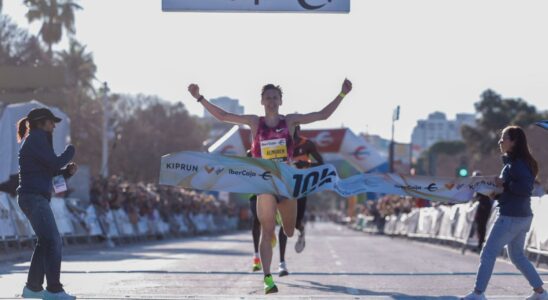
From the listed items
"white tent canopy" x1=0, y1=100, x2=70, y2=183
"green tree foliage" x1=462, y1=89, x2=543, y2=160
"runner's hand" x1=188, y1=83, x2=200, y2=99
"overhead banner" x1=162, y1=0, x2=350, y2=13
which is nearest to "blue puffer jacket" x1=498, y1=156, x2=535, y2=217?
"runner's hand" x1=188, y1=83, x2=200, y2=99

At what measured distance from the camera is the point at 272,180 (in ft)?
40.6

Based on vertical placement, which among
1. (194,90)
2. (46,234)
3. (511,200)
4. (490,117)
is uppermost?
(194,90)

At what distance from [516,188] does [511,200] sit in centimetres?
15

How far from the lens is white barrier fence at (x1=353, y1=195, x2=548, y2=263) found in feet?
72.1

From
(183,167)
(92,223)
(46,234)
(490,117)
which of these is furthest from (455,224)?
(490,117)

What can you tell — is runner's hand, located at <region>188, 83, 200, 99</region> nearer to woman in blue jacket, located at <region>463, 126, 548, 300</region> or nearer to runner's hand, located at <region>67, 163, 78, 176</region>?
runner's hand, located at <region>67, 163, 78, 176</region>

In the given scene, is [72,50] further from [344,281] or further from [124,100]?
[344,281]

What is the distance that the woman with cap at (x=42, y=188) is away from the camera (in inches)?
445

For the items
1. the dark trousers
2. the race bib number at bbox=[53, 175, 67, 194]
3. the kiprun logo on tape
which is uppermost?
the kiprun logo on tape

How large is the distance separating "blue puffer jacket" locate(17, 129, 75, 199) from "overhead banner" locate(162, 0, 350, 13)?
5397mm

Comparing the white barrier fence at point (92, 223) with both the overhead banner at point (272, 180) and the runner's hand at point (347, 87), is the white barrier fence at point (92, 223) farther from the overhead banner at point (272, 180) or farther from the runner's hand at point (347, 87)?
the runner's hand at point (347, 87)

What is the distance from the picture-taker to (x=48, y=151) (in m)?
11.4

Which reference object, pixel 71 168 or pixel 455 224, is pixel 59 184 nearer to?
pixel 71 168

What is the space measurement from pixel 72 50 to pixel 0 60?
2045cm
